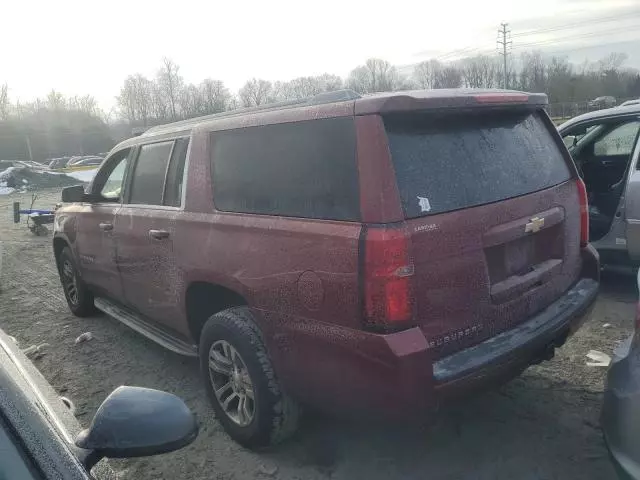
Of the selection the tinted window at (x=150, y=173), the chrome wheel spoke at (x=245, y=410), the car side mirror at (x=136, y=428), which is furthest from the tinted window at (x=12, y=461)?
the tinted window at (x=150, y=173)

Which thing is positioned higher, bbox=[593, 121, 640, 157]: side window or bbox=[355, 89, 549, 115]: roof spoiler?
bbox=[355, 89, 549, 115]: roof spoiler

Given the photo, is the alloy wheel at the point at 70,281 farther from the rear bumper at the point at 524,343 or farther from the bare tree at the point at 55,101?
the bare tree at the point at 55,101

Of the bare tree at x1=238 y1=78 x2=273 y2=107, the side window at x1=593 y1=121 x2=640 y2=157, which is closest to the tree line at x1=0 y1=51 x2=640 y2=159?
the bare tree at x1=238 y1=78 x2=273 y2=107

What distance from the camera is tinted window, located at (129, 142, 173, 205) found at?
13.1 feet

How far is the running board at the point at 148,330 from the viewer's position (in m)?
3.81

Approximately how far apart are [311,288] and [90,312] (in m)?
4.17

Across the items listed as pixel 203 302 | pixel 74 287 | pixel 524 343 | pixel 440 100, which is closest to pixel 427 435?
pixel 524 343

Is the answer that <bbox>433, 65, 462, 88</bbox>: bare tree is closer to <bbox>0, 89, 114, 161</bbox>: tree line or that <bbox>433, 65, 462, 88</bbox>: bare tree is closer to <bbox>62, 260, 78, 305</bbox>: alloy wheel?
<bbox>0, 89, 114, 161</bbox>: tree line

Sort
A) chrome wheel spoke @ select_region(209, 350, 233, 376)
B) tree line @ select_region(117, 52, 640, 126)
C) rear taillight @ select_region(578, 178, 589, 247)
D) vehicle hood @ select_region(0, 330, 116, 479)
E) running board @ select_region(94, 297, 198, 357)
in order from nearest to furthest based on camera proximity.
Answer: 1. vehicle hood @ select_region(0, 330, 116, 479)
2. chrome wheel spoke @ select_region(209, 350, 233, 376)
3. rear taillight @ select_region(578, 178, 589, 247)
4. running board @ select_region(94, 297, 198, 357)
5. tree line @ select_region(117, 52, 640, 126)

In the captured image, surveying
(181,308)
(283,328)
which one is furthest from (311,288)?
(181,308)

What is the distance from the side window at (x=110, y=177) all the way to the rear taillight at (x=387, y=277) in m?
3.22

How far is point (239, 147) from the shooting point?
3.24 meters

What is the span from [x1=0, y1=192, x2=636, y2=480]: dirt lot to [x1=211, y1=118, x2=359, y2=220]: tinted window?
51.5 inches

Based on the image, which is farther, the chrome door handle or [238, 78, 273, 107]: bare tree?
[238, 78, 273, 107]: bare tree
